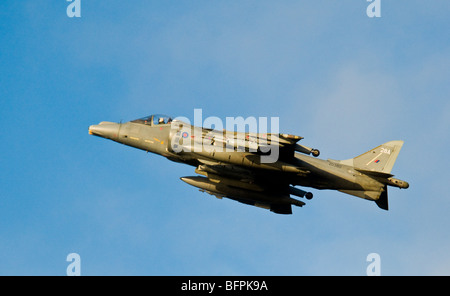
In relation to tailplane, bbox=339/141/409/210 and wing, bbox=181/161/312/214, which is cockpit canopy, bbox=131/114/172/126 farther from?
tailplane, bbox=339/141/409/210

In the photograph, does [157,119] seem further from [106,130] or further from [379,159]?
[379,159]

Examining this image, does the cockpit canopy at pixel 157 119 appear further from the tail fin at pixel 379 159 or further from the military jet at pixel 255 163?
the tail fin at pixel 379 159

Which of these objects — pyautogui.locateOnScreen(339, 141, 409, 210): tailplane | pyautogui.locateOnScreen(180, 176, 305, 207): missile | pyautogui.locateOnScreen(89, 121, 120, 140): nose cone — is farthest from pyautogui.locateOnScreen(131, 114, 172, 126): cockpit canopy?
pyautogui.locateOnScreen(339, 141, 409, 210): tailplane

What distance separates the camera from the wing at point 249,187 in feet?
89.2

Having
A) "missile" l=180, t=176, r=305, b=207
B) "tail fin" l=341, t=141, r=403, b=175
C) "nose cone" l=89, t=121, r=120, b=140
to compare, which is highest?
"nose cone" l=89, t=121, r=120, b=140

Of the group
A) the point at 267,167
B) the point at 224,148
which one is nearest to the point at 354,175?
the point at 267,167

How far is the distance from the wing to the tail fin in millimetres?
3130

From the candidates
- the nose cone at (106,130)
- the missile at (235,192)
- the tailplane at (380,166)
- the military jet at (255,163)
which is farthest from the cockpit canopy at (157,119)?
the tailplane at (380,166)

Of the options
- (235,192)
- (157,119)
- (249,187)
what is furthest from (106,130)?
(249,187)

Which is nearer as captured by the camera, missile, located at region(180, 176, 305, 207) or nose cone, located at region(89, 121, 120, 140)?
missile, located at region(180, 176, 305, 207)

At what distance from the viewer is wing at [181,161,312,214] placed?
27.2 meters

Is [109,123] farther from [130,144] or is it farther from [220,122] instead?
[220,122]

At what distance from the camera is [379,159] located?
28.1 meters

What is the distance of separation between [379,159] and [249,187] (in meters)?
7.17
